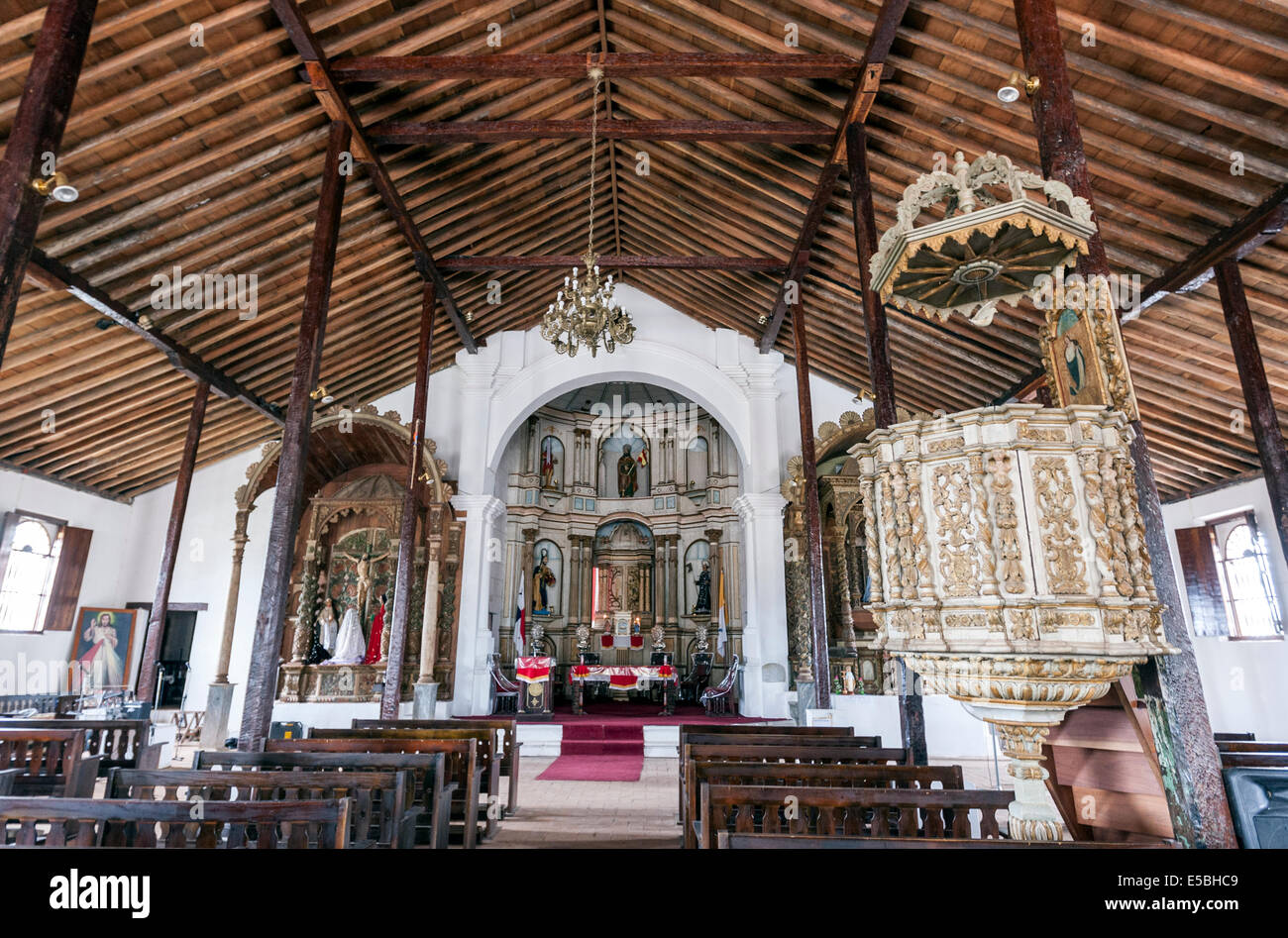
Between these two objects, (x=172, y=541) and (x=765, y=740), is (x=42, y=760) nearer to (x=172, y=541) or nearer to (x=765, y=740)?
(x=765, y=740)

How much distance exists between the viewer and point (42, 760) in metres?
4.44

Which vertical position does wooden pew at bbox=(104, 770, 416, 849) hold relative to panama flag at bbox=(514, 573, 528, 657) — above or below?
below

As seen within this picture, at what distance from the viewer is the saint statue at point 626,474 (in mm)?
14547

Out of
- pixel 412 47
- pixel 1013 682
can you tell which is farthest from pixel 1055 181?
pixel 412 47

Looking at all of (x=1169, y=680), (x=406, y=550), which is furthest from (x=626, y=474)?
(x=1169, y=680)

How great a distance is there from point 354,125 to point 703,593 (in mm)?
9671

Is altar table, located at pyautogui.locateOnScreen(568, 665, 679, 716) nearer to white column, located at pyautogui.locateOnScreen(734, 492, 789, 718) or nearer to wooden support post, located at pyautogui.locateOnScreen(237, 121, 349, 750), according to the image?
white column, located at pyautogui.locateOnScreen(734, 492, 789, 718)

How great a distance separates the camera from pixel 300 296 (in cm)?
847

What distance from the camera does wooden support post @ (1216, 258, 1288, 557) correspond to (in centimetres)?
581

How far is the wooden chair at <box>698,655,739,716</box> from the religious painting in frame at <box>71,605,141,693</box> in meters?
8.86

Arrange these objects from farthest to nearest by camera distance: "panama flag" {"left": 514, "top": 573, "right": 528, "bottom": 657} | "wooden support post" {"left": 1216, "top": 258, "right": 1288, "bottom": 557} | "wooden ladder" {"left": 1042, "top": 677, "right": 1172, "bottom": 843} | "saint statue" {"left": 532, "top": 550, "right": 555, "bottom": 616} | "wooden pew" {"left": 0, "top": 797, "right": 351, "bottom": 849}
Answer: "saint statue" {"left": 532, "top": 550, "right": 555, "bottom": 616} < "panama flag" {"left": 514, "top": 573, "right": 528, "bottom": 657} < "wooden support post" {"left": 1216, "top": 258, "right": 1288, "bottom": 557} < "wooden ladder" {"left": 1042, "top": 677, "right": 1172, "bottom": 843} < "wooden pew" {"left": 0, "top": 797, "right": 351, "bottom": 849}

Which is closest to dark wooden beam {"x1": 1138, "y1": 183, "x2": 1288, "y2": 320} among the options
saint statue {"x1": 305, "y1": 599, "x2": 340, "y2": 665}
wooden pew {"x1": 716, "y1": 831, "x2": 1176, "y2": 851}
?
wooden pew {"x1": 716, "y1": 831, "x2": 1176, "y2": 851}

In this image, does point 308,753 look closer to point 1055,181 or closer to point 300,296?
point 1055,181

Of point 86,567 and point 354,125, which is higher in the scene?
point 354,125
